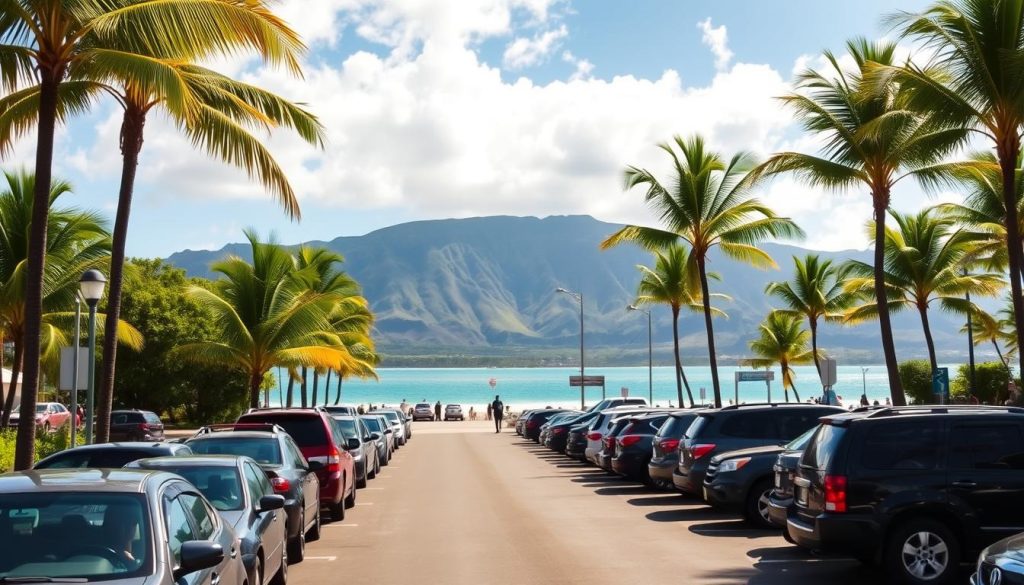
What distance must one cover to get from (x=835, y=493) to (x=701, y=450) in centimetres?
682

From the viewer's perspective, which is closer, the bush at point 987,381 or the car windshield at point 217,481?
the car windshield at point 217,481

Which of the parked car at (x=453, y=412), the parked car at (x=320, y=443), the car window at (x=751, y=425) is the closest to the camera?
the parked car at (x=320, y=443)

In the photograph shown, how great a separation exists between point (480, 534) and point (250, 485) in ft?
18.6

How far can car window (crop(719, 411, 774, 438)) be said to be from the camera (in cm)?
1750

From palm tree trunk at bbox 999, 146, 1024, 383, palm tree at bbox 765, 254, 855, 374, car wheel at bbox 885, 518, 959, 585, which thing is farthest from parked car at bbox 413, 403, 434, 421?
car wheel at bbox 885, 518, 959, 585

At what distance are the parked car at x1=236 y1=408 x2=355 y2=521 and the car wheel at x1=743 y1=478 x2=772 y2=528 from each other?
20.0ft

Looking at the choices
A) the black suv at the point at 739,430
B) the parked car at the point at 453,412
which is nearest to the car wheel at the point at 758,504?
the black suv at the point at 739,430

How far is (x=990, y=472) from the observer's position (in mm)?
10758

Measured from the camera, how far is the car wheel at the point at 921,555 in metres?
10.5

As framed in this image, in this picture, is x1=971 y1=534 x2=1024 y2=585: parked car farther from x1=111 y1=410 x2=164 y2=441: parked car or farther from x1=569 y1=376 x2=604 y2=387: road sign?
x1=569 y1=376 x2=604 y2=387: road sign

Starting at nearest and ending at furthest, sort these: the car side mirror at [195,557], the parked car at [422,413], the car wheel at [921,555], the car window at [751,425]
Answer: the car side mirror at [195,557] < the car wheel at [921,555] < the car window at [751,425] < the parked car at [422,413]

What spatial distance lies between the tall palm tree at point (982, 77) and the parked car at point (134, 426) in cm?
2799

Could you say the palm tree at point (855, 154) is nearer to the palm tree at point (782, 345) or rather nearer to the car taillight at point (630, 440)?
the car taillight at point (630, 440)

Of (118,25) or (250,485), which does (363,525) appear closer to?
(250,485)
